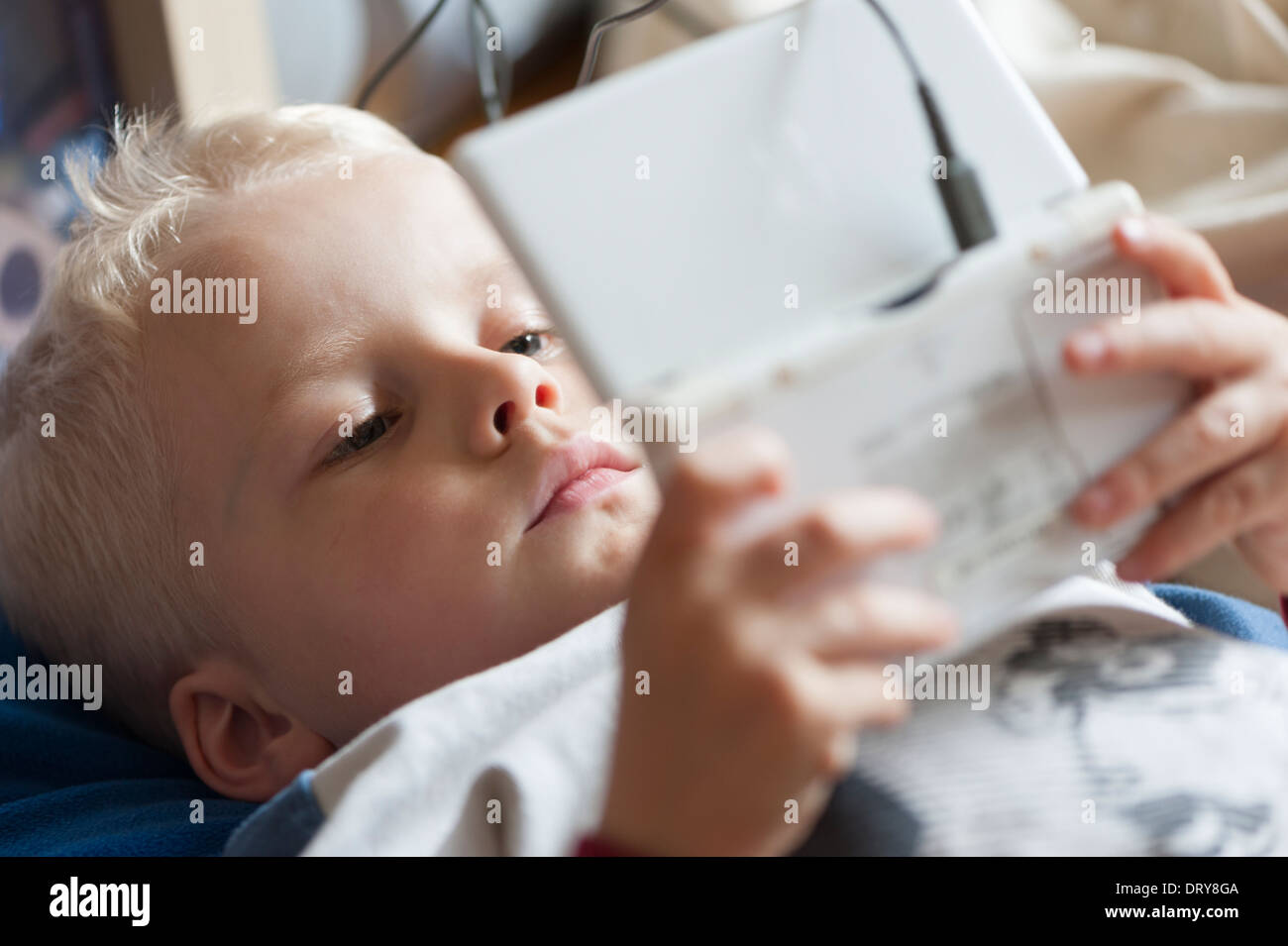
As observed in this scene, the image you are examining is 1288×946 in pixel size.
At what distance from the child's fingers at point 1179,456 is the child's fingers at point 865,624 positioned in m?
0.08

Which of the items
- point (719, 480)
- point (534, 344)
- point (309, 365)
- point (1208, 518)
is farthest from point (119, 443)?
point (1208, 518)

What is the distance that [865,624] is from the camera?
0.35m

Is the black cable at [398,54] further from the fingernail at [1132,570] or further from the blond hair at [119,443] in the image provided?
the fingernail at [1132,570]

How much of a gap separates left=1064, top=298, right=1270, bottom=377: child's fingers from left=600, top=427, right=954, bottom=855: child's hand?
0.08 meters

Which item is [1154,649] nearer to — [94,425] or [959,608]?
[959,608]

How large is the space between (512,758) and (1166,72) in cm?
88

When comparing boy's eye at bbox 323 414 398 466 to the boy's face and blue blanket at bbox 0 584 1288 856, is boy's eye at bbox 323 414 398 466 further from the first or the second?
blue blanket at bbox 0 584 1288 856

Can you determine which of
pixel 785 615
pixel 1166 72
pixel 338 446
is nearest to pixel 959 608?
pixel 785 615

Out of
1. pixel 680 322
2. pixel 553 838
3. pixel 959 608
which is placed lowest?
pixel 553 838

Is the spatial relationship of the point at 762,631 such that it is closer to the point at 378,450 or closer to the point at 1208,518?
the point at 1208,518

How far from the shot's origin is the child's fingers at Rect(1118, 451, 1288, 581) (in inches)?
16.4

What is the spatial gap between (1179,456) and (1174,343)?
0.13 ft

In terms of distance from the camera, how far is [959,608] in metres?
0.38

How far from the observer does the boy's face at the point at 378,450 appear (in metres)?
0.59
